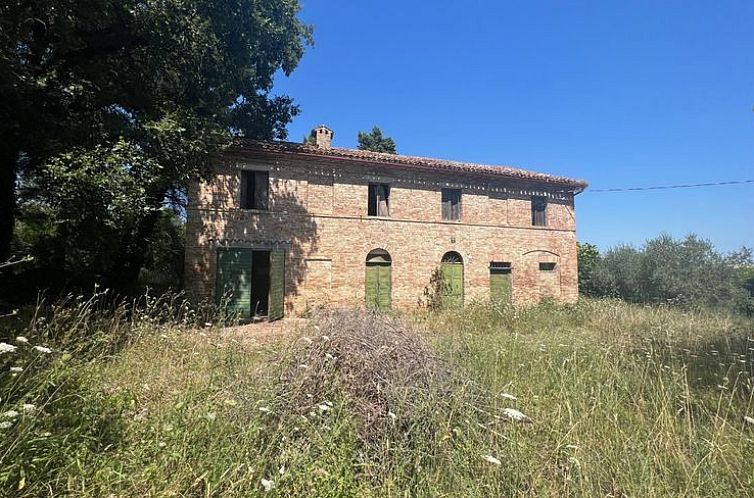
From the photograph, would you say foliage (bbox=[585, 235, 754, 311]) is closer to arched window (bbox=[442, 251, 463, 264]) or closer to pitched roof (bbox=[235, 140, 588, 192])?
pitched roof (bbox=[235, 140, 588, 192])

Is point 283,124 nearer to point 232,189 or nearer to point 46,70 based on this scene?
point 232,189

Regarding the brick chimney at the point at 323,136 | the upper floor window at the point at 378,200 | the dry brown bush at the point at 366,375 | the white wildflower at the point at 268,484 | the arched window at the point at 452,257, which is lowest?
the white wildflower at the point at 268,484

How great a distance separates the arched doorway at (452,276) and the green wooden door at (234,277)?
7.92 meters

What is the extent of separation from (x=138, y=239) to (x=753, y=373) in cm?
1623

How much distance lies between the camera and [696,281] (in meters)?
17.3

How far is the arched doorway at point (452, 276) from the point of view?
14820mm

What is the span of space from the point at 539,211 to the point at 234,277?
1438 cm

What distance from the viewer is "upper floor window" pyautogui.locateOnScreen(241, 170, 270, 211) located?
42.6 ft

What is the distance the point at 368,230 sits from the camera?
14.2 m

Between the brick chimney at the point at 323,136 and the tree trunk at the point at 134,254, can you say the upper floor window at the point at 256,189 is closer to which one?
the tree trunk at the point at 134,254

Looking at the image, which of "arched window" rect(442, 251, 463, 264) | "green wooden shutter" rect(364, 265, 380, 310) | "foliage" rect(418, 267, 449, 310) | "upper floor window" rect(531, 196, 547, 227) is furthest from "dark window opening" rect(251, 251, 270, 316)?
"upper floor window" rect(531, 196, 547, 227)

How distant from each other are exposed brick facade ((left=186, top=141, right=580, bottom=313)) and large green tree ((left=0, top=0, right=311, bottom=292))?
2369mm

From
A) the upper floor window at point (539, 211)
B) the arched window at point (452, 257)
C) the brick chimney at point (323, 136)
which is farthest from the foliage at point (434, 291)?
the brick chimney at point (323, 136)

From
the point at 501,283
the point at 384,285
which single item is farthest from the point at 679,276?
the point at 384,285
